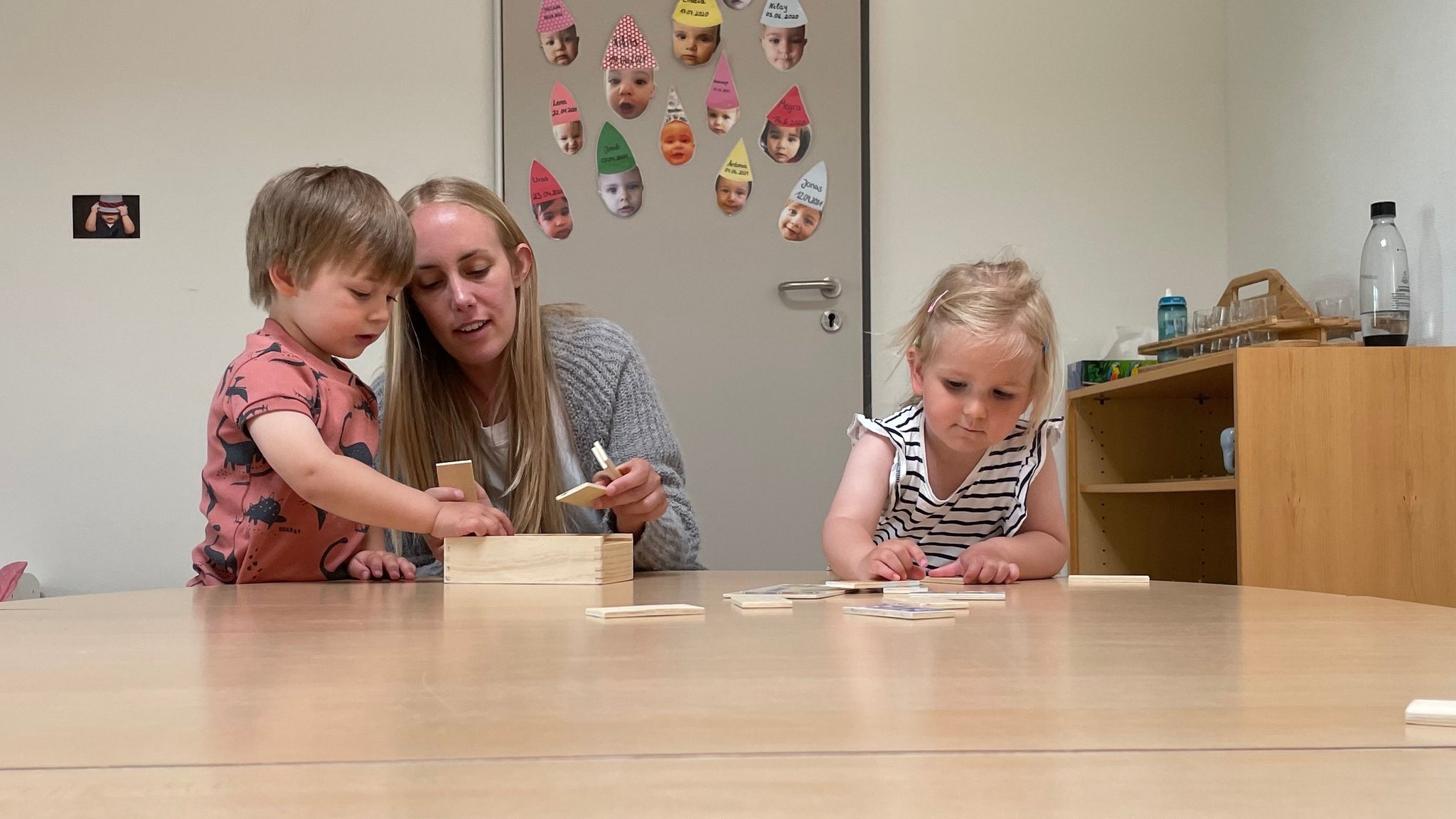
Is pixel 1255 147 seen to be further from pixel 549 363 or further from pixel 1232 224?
pixel 549 363

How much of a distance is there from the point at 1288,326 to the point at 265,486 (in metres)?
2.02

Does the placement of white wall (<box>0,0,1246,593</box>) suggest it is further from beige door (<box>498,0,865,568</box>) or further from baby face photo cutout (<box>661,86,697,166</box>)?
baby face photo cutout (<box>661,86,697,166</box>)

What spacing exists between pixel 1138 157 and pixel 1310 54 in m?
0.51

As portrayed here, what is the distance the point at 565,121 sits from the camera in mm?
3129

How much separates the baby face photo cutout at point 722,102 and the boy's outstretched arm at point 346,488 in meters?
2.13

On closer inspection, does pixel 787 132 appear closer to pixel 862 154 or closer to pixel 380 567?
pixel 862 154

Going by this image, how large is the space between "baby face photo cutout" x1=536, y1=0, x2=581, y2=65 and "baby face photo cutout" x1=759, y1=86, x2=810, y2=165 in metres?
0.56

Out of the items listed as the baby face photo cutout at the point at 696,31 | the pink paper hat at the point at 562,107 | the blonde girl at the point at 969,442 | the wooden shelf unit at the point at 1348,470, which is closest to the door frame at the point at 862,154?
the pink paper hat at the point at 562,107

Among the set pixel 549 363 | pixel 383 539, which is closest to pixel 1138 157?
pixel 549 363

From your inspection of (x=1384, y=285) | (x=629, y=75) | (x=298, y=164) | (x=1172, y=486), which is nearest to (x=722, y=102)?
(x=629, y=75)

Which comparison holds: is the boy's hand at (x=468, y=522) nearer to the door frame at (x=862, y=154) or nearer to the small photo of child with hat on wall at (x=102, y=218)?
the door frame at (x=862, y=154)

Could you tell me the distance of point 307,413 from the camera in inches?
47.8

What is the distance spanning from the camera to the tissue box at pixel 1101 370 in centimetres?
298

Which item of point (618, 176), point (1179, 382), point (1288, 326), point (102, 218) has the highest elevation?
point (618, 176)
